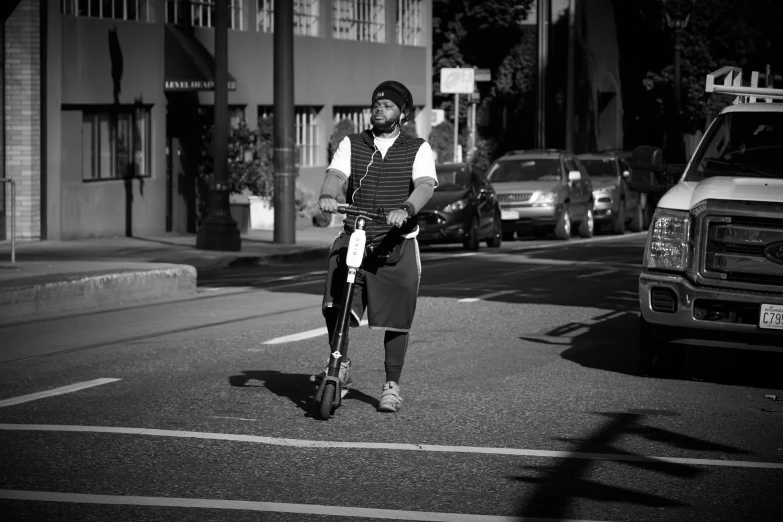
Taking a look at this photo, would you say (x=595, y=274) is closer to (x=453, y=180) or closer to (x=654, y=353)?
(x=453, y=180)

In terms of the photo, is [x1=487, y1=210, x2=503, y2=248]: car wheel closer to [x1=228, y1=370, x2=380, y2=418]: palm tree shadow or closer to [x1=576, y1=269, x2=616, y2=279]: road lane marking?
[x1=576, y1=269, x2=616, y2=279]: road lane marking

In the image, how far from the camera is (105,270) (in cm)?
1523

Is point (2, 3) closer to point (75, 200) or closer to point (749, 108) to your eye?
point (75, 200)

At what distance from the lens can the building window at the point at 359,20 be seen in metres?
34.6

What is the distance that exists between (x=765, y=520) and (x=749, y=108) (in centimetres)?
546

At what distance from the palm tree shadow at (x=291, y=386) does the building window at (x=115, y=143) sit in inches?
587

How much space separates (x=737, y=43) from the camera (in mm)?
50469

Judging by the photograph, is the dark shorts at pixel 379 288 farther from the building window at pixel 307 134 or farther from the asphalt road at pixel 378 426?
the building window at pixel 307 134

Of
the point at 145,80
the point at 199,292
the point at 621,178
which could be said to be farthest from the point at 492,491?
the point at 621,178

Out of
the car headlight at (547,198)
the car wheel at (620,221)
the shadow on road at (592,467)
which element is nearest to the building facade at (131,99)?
the car headlight at (547,198)

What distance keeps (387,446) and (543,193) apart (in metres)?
21.5

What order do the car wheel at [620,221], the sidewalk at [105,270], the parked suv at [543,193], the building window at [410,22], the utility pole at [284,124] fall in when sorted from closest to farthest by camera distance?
the sidewalk at [105,270] < the utility pole at [284,124] < the parked suv at [543,193] < the car wheel at [620,221] < the building window at [410,22]

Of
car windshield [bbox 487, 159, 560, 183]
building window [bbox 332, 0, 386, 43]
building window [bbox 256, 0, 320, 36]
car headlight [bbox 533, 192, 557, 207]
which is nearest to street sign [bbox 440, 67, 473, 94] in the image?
building window [bbox 332, 0, 386, 43]

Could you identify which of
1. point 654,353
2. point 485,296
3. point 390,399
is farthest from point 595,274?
point 390,399
